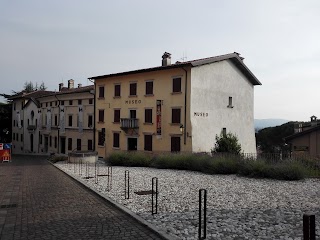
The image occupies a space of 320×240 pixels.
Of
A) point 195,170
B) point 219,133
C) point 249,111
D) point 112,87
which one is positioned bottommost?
point 195,170

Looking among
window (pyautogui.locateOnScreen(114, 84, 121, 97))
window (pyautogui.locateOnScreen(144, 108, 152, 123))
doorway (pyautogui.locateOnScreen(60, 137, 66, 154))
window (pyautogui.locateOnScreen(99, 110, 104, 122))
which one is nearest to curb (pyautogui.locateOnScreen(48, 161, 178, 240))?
window (pyautogui.locateOnScreen(144, 108, 152, 123))

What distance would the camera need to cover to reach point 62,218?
8.32 m

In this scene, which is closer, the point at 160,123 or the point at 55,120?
the point at 160,123

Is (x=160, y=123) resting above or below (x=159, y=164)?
above

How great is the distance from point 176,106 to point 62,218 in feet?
67.3

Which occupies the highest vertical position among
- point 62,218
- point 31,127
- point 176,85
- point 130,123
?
point 176,85

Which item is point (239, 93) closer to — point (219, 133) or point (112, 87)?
point (219, 133)

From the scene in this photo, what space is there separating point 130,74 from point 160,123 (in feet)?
22.0

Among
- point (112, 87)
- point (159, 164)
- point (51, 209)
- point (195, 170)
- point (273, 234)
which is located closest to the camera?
point (273, 234)

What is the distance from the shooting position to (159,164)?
22.0 m

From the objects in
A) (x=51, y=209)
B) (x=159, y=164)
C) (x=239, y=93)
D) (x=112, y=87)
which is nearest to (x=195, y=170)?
(x=159, y=164)

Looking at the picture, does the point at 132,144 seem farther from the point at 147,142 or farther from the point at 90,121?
the point at 90,121

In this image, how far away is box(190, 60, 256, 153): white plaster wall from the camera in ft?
90.7

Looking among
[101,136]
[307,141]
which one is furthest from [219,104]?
[307,141]
